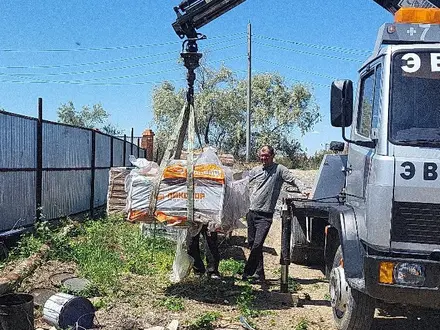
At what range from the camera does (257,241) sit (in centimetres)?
820

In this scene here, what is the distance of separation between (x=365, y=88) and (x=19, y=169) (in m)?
6.75

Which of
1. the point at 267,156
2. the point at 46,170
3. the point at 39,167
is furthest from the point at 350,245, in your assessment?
the point at 46,170

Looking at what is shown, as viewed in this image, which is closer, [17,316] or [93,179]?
[17,316]

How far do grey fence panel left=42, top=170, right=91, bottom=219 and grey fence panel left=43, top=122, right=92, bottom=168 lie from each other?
23cm

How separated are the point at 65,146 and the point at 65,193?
1112 mm

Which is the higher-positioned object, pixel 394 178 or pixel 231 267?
pixel 394 178

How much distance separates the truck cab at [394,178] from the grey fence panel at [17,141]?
20.3 feet

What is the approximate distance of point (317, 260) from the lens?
9.59 meters

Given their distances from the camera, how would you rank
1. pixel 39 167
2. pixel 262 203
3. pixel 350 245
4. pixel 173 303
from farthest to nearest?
1. pixel 39 167
2. pixel 262 203
3. pixel 173 303
4. pixel 350 245

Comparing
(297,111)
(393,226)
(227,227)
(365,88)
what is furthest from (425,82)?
(297,111)

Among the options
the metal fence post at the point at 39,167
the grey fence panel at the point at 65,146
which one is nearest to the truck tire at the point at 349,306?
the metal fence post at the point at 39,167

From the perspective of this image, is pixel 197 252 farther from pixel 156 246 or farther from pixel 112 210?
pixel 112 210

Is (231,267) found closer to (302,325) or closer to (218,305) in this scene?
(218,305)

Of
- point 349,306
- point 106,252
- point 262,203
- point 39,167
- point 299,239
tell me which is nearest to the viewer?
point 349,306
